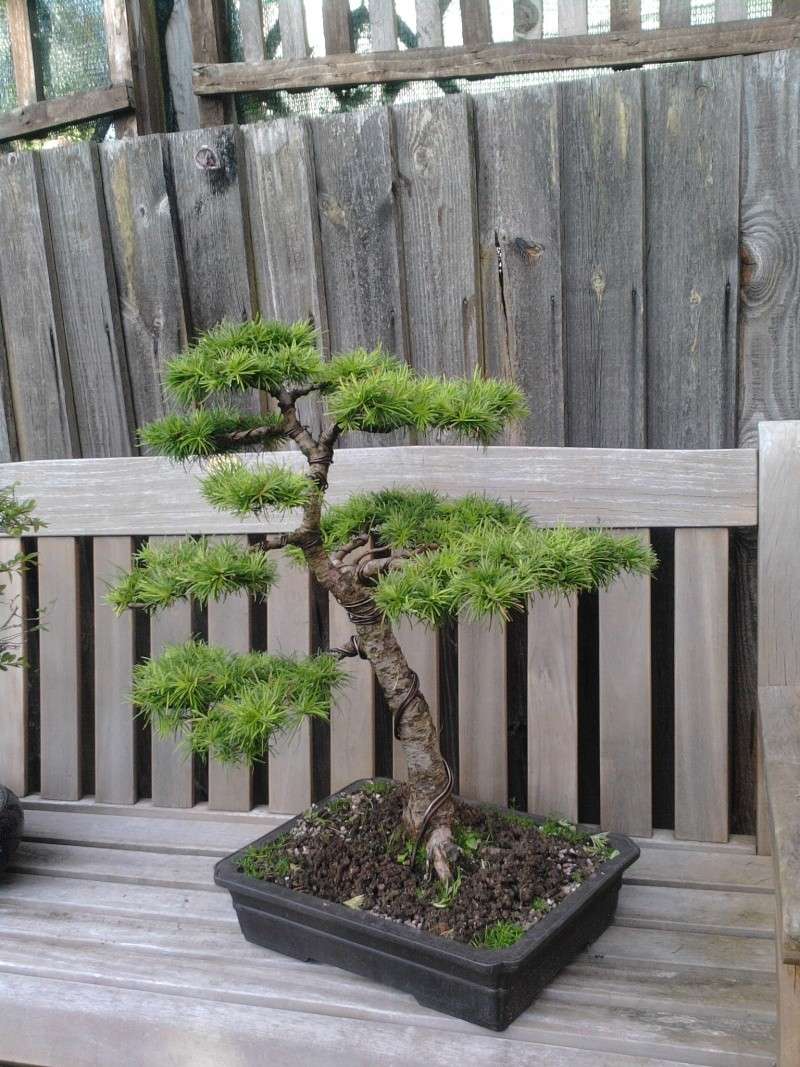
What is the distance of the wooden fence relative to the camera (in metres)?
1.46

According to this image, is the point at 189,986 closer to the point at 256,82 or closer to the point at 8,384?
the point at 8,384

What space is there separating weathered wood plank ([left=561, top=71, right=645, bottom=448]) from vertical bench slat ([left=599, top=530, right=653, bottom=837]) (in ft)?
0.72

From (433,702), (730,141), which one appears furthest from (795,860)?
(730,141)

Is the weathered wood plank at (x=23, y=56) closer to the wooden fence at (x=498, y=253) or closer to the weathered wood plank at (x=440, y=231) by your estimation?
the wooden fence at (x=498, y=253)

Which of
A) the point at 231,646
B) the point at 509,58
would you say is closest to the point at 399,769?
the point at 231,646

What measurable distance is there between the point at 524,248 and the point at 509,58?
0.35 meters

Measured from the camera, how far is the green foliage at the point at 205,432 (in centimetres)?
111

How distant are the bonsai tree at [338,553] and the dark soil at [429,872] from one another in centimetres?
4

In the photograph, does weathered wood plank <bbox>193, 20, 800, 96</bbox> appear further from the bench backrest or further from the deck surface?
the deck surface

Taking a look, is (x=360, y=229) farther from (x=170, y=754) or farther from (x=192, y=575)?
(x=170, y=754)

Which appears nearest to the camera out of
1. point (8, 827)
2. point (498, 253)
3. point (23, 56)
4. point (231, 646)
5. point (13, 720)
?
point (8, 827)

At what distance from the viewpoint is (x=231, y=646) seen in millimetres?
1647

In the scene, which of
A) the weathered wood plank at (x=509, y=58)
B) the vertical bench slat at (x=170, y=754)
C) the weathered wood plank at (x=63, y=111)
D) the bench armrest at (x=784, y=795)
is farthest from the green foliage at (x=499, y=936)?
the weathered wood plank at (x=63, y=111)

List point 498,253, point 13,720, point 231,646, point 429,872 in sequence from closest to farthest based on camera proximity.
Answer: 1. point 429,872
2. point 498,253
3. point 231,646
4. point 13,720
